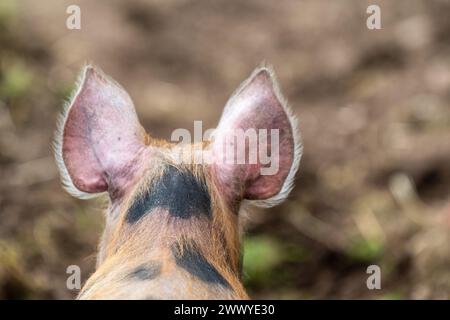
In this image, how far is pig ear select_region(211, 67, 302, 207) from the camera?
4.96m

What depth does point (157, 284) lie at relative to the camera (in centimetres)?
401

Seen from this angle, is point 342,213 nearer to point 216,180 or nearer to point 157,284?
point 216,180

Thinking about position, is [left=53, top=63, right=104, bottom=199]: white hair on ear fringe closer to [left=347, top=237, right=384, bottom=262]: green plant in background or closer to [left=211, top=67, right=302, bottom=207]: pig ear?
[left=211, top=67, right=302, bottom=207]: pig ear

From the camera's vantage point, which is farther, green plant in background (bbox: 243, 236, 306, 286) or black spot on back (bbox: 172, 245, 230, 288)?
green plant in background (bbox: 243, 236, 306, 286)

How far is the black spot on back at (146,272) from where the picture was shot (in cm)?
410

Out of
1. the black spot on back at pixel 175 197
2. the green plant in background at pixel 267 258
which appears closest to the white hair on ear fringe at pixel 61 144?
the black spot on back at pixel 175 197

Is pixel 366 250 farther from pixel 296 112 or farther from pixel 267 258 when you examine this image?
pixel 296 112

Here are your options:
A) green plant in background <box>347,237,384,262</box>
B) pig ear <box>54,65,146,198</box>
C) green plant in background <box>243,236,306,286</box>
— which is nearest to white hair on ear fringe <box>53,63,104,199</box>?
pig ear <box>54,65,146,198</box>

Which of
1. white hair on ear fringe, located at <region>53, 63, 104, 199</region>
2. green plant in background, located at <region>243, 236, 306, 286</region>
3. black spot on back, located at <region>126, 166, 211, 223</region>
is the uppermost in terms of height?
white hair on ear fringe, located at <region>53, 63, 104, 199</region>

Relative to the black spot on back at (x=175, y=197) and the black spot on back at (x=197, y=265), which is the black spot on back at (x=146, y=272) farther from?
the black spot on back at (x=175, y=197)

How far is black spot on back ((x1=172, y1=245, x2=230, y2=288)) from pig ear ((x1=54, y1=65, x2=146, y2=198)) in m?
0.75

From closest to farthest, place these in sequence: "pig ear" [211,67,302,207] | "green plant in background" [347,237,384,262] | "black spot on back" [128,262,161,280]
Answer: "black spot on back" [128,262,161,280] → "pig ear" [211,67,302,207] → "green plant in background" [347,237,384,262]

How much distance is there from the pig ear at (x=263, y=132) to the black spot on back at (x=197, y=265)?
608mm

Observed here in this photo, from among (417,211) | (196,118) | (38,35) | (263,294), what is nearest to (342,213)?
(417,211)
